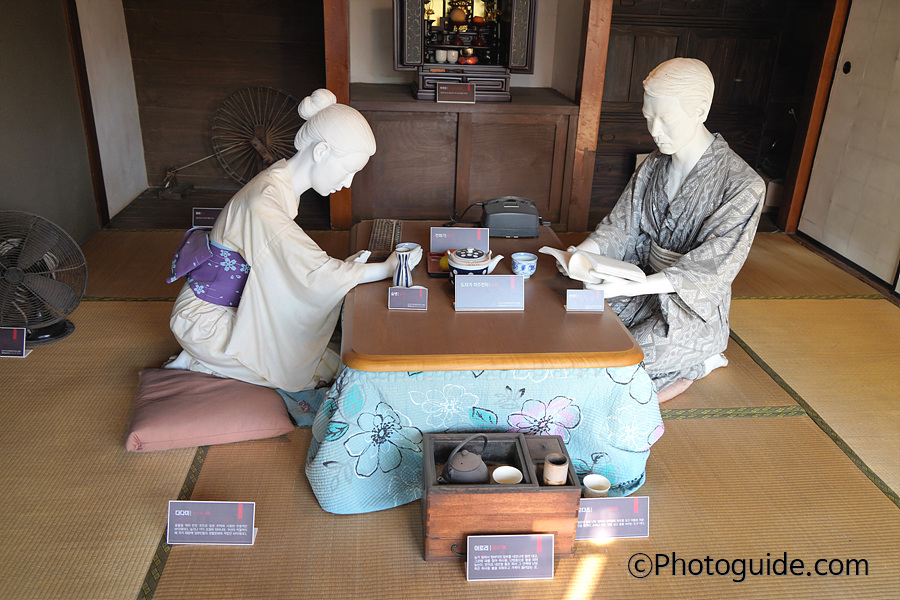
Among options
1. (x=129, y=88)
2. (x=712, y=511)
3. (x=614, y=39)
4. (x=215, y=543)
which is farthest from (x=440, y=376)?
(x=129, y=88)

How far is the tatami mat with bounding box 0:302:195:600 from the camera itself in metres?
1.82

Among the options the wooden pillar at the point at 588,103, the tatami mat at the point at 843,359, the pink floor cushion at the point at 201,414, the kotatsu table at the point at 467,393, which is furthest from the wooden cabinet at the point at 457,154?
the kotatsu table at the point at 467,393

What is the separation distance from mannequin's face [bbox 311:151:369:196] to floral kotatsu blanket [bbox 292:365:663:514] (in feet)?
2.29

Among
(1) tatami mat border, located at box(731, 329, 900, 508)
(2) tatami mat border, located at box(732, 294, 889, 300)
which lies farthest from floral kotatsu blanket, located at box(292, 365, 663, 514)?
(2) tatami mat border, located at box(732, 294, 889, 300)

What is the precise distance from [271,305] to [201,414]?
43cm

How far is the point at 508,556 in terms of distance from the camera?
180cm

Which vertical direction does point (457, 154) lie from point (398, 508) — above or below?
above

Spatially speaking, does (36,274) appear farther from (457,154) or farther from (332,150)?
(457,154)

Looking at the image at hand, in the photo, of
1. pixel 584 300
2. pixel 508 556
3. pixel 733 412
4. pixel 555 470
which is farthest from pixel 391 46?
pixel 508 556

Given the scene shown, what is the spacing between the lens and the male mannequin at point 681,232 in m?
2.28

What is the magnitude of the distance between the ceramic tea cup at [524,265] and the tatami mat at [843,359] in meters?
1.29

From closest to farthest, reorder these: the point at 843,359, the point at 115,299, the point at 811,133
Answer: the point at 843,359, the point at 115,299, the point at 811,133

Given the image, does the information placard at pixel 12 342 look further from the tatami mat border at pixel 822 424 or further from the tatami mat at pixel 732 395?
the tatami mat border at pixel 822 424

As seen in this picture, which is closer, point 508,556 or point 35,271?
A: point 508,556
